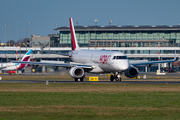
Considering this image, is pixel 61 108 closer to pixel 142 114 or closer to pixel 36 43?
pixel 142 114

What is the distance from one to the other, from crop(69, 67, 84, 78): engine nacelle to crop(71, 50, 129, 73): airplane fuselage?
271 centimetres

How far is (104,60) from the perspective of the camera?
185 feet

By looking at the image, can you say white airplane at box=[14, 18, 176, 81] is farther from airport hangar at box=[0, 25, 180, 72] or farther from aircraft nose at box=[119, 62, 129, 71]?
airport hangar at box=[0, 25, 180, 72]

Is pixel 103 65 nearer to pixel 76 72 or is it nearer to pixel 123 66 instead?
pixel 76 72

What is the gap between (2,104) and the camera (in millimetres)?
25391

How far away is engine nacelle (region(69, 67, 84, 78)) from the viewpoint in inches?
2217

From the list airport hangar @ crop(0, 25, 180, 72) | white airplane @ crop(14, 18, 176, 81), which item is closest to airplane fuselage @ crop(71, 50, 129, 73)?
white airplane @ crop(14, 18, 176, 81)

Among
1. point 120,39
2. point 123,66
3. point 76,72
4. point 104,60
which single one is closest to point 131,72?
point 104,60

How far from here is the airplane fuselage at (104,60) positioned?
5344 cm

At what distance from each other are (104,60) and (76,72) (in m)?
4.89

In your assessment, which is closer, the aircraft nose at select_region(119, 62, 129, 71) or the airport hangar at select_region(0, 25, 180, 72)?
the aircraft nose at select_region(119, 62, 129, 71)

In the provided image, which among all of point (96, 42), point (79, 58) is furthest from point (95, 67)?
point (96, 42)

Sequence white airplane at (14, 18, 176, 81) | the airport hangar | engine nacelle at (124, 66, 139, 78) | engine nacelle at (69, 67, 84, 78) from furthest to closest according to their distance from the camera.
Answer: the airport hangar → engine nacelle at (124, 66, 139, 78) → engine nacelle at (69, 67, 84, 78) → white airplane at (14, 18, 176, 81)

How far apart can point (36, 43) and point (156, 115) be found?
165m
